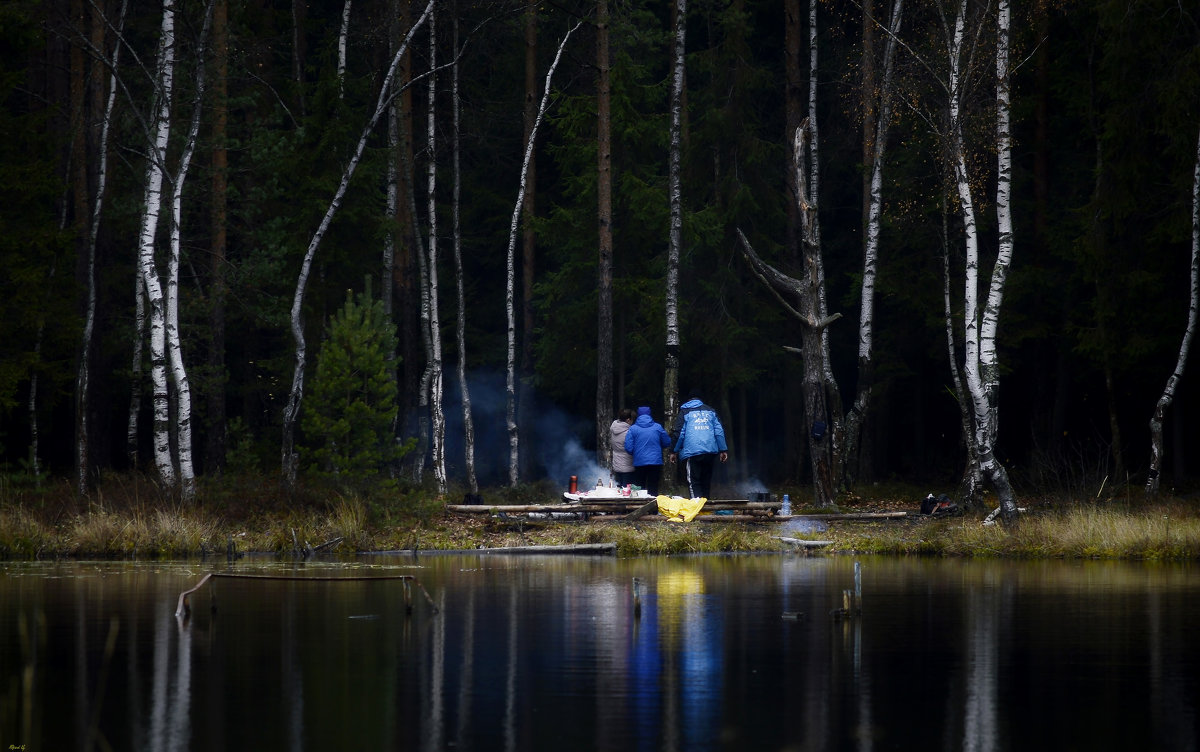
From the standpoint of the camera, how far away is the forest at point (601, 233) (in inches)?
1202

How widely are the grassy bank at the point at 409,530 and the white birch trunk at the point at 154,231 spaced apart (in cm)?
90

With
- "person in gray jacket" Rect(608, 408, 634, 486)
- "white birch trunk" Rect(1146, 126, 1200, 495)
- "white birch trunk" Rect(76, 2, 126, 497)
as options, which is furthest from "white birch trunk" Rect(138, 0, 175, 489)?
"white birch trunk" Rect(1146, 126, 1200, 495)

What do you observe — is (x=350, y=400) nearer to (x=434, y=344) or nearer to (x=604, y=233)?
(x=434, y=344)

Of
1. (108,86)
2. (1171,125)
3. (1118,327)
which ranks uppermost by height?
(108,86)

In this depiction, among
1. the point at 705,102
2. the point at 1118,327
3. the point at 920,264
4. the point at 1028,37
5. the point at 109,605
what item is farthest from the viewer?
the point at 705,102

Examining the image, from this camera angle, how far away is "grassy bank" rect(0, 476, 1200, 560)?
24.1 m

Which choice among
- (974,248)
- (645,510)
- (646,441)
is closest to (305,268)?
(646,441)

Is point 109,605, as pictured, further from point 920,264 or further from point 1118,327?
point 920,264

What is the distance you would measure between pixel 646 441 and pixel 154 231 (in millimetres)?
10199

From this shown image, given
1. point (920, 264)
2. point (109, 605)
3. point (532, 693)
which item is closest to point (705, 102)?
point (920, 264)

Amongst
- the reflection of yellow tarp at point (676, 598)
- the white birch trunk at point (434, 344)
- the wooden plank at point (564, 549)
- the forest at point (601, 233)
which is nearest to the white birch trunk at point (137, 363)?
the forest at point (601, 233)

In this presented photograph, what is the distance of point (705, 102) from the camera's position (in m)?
43.1

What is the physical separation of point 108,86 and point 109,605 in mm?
25392

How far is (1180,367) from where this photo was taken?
30047 millimetres
